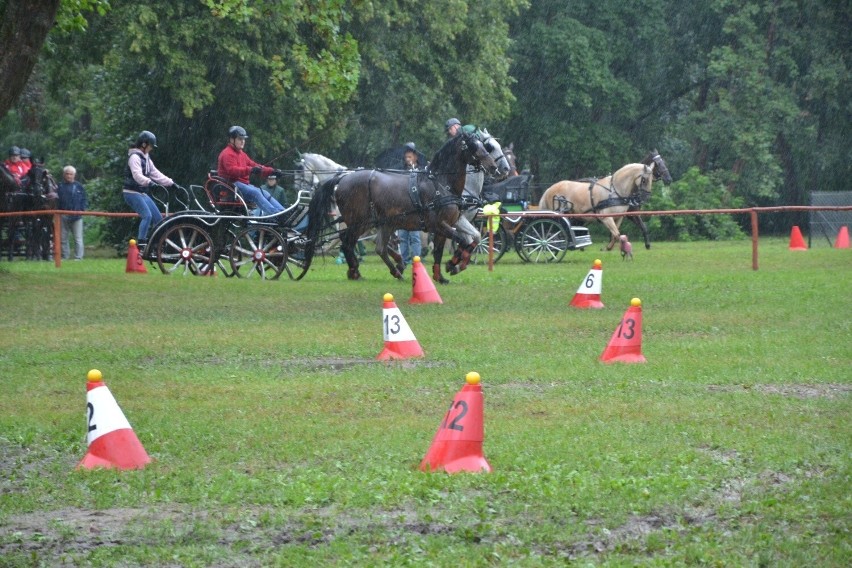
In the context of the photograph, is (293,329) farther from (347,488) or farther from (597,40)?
(597,40)

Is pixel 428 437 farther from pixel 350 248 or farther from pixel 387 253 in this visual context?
pixel 350 248

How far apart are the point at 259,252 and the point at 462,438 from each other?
15.3 m

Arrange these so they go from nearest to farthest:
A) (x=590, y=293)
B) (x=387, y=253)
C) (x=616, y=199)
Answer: (x=590, y=293) → (x=387, y=253) → (x=616, y=199)

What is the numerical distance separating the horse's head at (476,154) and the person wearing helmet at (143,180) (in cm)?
459

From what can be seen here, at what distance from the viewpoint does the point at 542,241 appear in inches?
1137

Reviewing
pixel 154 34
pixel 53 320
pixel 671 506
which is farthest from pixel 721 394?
pixel 154 34

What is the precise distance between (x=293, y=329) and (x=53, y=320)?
298cm

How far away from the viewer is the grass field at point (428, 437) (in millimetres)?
6301

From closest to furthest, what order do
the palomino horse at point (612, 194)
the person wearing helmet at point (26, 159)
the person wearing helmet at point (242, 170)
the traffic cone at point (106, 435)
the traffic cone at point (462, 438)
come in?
the traffic cone at point (462, 438) < the traffic cone at point (106, 435) < the person wearing helmet at point (242, 170) < the person wearing helmet at point (26, 159) < the palomino horse at point (612, 194)

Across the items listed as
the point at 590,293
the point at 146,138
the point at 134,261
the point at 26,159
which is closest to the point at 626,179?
the point at 134,261

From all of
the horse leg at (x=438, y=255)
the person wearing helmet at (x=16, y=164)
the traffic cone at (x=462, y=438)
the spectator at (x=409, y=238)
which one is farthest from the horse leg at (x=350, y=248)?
the traffic cone at (x=462, y=438)

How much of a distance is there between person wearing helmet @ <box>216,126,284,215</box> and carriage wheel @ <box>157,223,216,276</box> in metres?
0.93

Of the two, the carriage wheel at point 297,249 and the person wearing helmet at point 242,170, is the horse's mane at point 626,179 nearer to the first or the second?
the carriage wheel at point 297,249

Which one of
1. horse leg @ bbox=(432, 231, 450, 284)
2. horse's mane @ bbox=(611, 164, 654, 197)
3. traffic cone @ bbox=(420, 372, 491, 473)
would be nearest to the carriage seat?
horse leg @ bbox=(432, 231, 450, 284)
